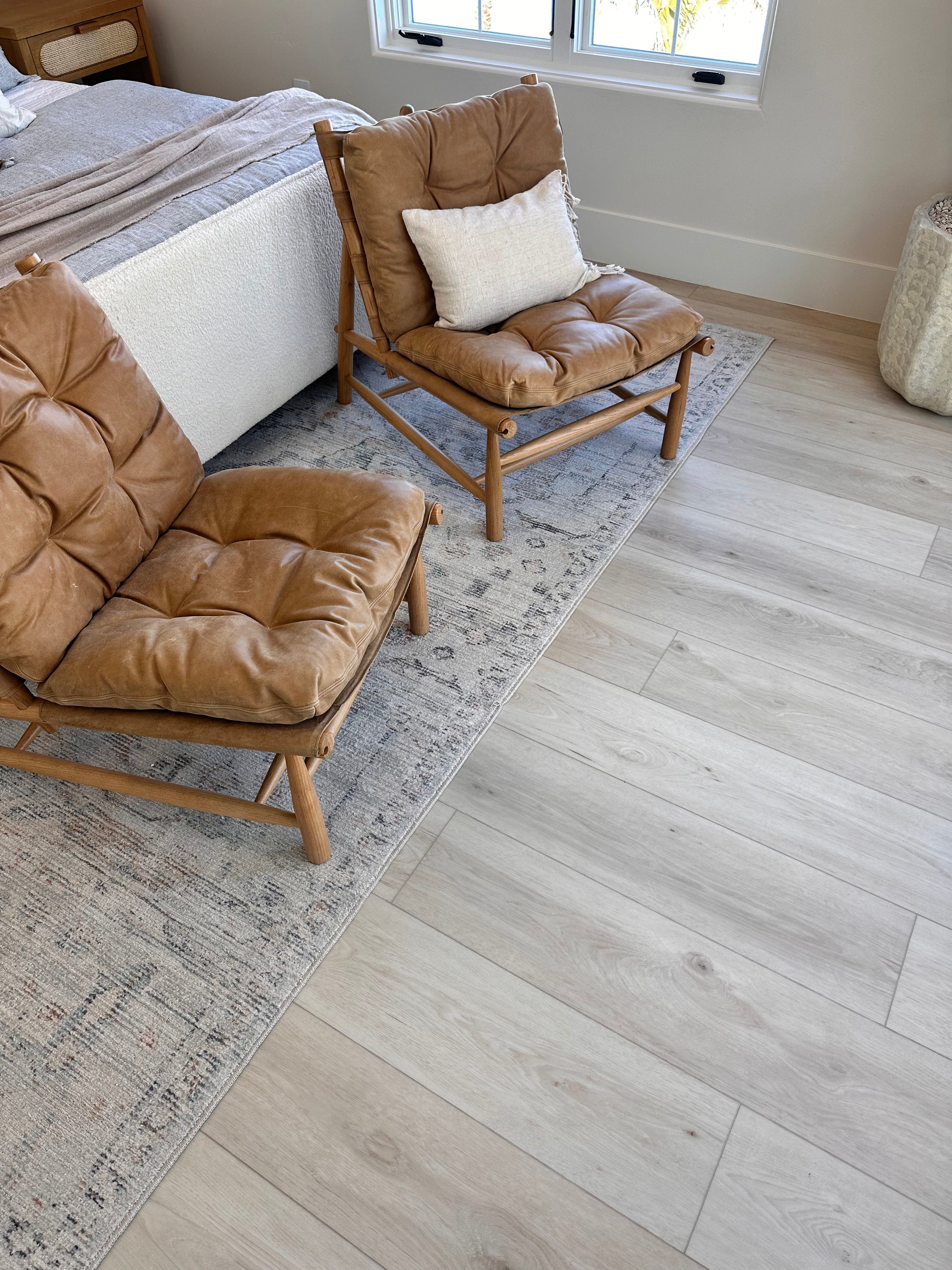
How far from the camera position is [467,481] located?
2.20 metres

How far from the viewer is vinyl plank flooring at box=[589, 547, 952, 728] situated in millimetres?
1838

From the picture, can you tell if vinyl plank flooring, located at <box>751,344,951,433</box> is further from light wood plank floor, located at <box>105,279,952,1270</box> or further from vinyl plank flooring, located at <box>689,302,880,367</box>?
light wood plank floor, located at <box>105,279,952,1270</box>

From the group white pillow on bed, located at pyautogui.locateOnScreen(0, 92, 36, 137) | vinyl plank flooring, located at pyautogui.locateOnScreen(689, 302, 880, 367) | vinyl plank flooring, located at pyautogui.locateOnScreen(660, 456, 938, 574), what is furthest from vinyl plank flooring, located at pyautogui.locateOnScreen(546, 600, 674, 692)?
white pillow on bed, located at pyautogui.locateOnScreen(0, 92, 36, 137)

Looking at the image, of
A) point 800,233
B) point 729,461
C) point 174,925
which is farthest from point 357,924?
point 800,233

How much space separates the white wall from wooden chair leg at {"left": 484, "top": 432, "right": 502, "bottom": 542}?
145 cm

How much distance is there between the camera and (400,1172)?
4.08 ft

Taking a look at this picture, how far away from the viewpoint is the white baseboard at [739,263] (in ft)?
9.43

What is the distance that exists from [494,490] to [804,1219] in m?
1.48

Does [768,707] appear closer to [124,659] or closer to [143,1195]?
[124,659]

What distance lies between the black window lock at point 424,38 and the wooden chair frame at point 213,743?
2.42 metres

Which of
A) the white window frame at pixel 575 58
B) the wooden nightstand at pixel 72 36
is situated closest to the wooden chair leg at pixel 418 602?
the white window frame at pixel 575 58

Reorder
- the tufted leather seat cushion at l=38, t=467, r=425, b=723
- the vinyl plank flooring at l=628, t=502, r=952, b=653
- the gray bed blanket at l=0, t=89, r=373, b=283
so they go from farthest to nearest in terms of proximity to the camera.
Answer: the gray bed blanket at l=0, t=89, r=373, b=283 < the vinyl plank flooring at l=628, t=502, r=952, b=653 < the tufted leather seat cushion at l=38, t=467, r=425, b=723

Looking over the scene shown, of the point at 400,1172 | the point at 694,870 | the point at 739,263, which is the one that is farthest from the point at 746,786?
the point at 739,263

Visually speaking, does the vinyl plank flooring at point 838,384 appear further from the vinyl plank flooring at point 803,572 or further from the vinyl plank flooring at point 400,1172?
the vinyl plank flooring at point 400,1172
